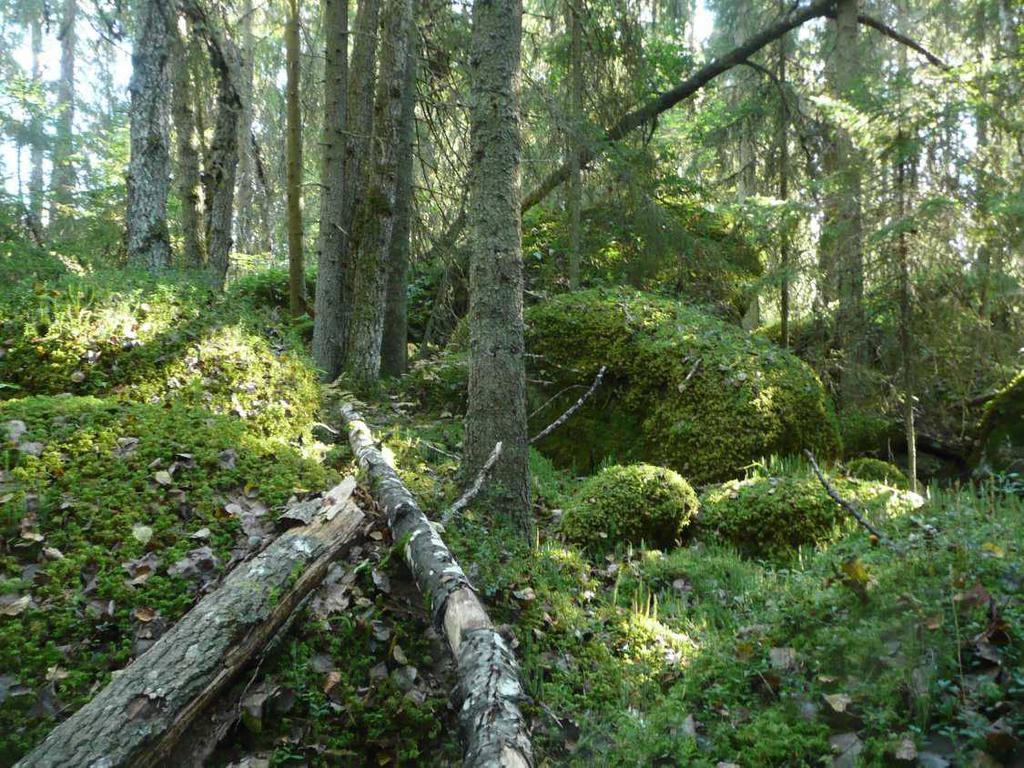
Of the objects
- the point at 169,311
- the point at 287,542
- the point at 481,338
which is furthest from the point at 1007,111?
the point at 169,311

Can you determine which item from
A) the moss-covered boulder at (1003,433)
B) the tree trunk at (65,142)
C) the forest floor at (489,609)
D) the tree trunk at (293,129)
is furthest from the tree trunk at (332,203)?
the moss-covered boulder at (1003,433)

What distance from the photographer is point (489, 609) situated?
3.98 meters

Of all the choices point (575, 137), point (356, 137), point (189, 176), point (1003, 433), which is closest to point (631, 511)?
point (1003, 433)

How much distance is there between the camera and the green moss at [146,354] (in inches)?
213

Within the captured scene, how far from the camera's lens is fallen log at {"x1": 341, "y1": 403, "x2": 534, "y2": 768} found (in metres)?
2.34

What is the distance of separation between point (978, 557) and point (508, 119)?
4.08 metres

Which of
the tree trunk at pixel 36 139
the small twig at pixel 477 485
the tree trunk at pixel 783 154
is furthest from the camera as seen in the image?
the tree trunk at pixel 36 139

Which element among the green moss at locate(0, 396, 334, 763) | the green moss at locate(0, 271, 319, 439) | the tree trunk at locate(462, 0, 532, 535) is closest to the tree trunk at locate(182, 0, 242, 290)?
the green moss at locate(0, 271, 319, 439)

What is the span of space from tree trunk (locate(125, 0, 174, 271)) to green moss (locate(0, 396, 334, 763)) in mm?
4978

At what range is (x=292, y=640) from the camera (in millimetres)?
3260

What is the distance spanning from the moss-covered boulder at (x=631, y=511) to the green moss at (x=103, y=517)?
2.23 metres

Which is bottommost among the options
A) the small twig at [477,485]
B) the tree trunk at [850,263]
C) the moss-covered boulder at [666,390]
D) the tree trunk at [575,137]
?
the small twig at [477,485]

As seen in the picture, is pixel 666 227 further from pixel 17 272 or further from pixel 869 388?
pixel 17 272

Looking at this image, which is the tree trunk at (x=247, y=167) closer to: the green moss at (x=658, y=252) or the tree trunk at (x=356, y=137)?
the tree trunk at (x=356, y=137)
